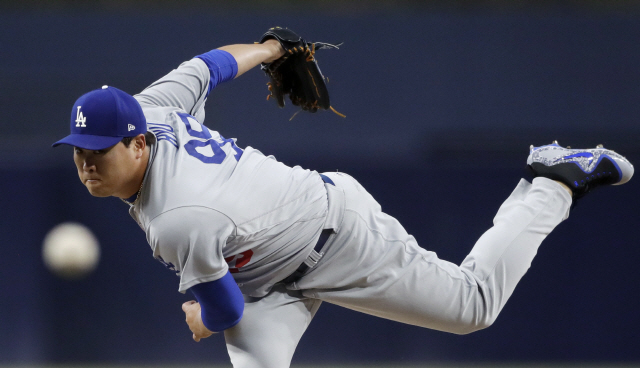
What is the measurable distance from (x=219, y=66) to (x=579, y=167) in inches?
47.5

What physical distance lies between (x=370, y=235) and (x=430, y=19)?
2735 millimetres

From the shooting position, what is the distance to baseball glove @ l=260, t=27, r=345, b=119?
2.27 meters

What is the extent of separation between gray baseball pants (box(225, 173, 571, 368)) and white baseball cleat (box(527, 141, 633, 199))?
20 cm

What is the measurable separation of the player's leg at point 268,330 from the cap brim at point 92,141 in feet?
2.13

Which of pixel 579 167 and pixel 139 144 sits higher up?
pixel 579 167

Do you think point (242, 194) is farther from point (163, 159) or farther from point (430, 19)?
point (430, 19)

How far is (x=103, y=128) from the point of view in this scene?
135cm

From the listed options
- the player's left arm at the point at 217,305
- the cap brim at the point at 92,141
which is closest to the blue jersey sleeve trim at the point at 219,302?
the player's left arm at the point at 217,305

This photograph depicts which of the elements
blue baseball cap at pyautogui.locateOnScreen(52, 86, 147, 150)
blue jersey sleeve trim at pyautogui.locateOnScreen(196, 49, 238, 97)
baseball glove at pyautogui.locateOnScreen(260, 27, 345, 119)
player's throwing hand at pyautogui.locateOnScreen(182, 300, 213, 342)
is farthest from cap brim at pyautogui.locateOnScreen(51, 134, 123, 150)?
baseball glove at pyautogui.locateOnScreen(260, 27, 345, 119)

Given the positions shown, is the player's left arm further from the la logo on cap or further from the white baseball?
the white baseball

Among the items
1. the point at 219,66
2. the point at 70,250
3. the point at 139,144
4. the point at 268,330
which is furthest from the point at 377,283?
the point at 70,250

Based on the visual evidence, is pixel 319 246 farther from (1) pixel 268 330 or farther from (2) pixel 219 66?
(2) pixel 219 66

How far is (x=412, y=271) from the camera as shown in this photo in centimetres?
178

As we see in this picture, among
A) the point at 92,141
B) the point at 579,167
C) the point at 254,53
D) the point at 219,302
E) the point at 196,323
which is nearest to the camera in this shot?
the point at 92,141
